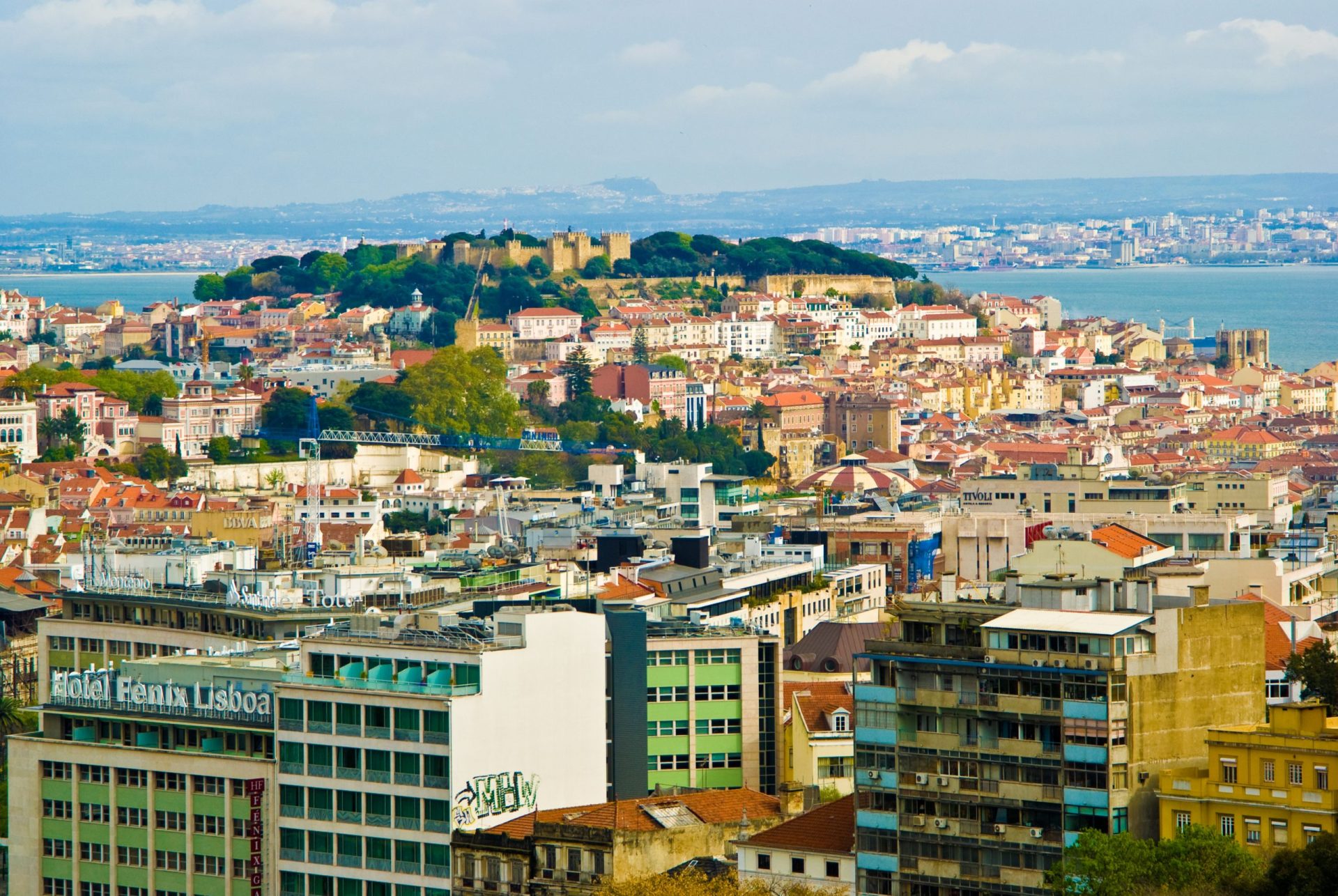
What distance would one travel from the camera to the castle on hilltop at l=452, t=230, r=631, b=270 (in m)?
117

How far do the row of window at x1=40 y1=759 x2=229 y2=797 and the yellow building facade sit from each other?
8.00 m

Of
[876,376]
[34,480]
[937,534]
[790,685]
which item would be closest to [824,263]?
[876,376]

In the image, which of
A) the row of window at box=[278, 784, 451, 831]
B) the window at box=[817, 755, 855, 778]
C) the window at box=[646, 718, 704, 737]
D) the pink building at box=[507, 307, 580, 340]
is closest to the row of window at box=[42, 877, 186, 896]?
the row of window at box=[278, 784, 451, 831]

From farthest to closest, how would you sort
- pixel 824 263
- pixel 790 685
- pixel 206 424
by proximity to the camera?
pixel 824 263
pixel 206 424
pixel 790 685

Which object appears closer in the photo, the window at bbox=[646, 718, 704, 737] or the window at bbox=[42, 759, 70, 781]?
the window at bbox=[42, 759, 70, 781]

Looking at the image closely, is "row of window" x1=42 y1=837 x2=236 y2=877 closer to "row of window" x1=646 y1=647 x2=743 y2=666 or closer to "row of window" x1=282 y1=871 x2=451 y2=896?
"row of window" x1=282 y1=871 x2=451 y2=896

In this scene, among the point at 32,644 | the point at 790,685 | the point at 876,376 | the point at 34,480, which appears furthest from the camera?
the point at 876,376

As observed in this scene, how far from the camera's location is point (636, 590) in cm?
3362

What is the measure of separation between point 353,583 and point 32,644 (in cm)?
969

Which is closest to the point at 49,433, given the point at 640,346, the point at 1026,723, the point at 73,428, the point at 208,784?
the point at 73,428

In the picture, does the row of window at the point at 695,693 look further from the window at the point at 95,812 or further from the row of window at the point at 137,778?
the window at the point at 95,812

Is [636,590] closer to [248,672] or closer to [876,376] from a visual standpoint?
[248,672]

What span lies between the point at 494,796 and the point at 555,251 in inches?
3812

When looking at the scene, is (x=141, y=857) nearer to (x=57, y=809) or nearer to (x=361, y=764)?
(x=57, y=809)
